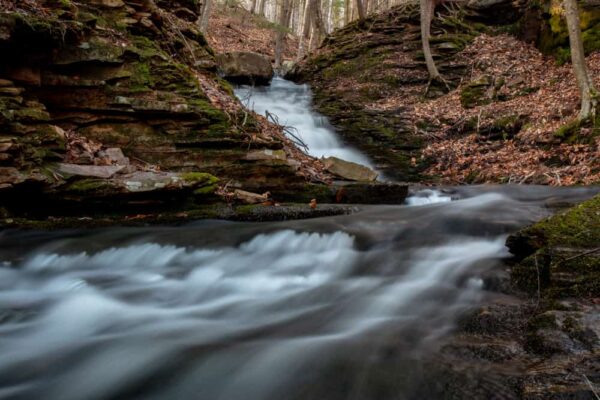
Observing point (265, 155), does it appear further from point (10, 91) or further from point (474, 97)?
point (474, 97)

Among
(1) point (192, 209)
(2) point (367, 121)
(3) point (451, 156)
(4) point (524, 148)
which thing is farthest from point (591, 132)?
(1) point (192, 209)

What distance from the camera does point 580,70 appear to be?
9320 millimetres

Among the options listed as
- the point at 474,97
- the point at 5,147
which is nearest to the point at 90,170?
the point at 5,147

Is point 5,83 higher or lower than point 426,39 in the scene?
lower

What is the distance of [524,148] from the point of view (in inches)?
397

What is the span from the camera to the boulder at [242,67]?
615 inches

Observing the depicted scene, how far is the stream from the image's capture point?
8.48ft

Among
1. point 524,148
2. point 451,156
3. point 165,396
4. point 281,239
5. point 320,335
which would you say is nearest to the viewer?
point 165,396

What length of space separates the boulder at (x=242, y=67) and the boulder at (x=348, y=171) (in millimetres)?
7894

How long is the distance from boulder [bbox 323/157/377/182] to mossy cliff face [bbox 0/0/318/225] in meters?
1.71

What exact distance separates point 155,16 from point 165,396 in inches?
311

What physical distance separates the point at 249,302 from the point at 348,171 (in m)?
→ 5.06

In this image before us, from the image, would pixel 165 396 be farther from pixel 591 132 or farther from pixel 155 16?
pixel 591 132

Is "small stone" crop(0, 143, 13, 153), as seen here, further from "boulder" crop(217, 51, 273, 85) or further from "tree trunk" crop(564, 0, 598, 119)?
"boulder" crop(217, 51, 273, 85)
